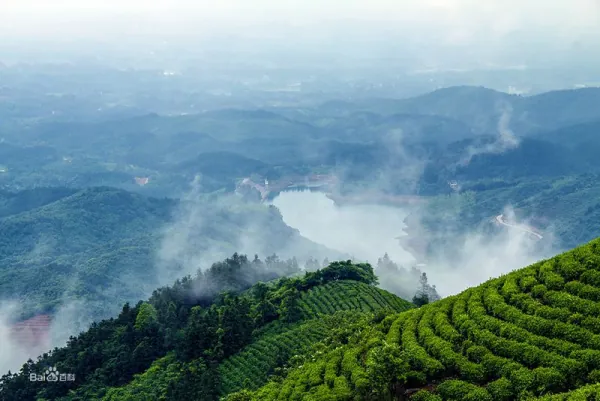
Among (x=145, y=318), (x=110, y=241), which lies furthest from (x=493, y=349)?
(x=110, y=241)

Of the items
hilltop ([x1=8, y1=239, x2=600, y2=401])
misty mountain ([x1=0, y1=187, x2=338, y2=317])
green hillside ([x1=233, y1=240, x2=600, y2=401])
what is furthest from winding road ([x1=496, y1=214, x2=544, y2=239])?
green hillside ([x1=233, y1=240, x2=600, y2=401])

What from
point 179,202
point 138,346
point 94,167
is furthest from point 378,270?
point 94,167

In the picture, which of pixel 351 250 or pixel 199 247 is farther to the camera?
pixel 351 250

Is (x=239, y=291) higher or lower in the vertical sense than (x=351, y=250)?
lower

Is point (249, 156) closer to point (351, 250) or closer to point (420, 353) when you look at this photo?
point (351, 250)

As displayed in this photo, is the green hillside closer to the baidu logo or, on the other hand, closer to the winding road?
the baidu logo

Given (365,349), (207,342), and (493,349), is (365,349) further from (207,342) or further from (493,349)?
(207,342)
